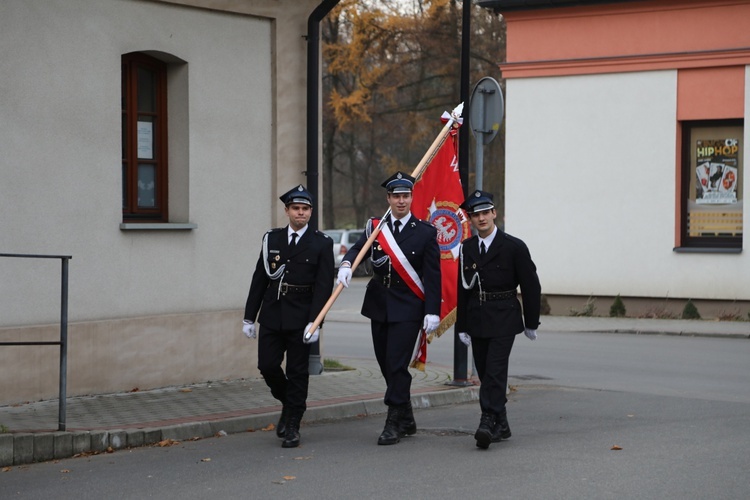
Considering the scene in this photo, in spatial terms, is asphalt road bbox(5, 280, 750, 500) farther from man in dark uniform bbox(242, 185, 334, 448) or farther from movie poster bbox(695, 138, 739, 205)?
movie poster bbox(695, 138, 739, 205)

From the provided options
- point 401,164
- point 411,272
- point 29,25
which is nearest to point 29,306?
point 29,25

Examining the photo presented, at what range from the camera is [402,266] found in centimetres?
923

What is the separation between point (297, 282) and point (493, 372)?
1645mm

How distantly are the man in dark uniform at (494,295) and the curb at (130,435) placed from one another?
5.90ft

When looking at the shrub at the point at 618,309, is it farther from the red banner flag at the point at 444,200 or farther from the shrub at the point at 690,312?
the red banner flag at the point at 444,200

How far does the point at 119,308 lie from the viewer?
1130 centimetres

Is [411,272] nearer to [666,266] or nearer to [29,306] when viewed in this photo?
[29,306]

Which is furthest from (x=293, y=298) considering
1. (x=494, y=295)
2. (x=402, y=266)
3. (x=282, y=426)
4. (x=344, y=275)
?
(x=494, y=295)

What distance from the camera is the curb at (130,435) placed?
8359mm

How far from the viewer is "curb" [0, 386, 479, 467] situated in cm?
836

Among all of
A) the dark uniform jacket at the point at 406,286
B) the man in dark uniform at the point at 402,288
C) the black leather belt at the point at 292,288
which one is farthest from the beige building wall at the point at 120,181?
the dark uniform jacket at the point at 406,286

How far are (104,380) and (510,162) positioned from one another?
13783 millimetres

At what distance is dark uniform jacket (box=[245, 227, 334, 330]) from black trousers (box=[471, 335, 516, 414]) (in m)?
1.28

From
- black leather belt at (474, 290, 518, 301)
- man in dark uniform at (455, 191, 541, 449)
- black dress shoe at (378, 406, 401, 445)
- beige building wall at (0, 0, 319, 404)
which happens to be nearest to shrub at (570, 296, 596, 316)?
beige building wall at (0, 0, 319, 404)
